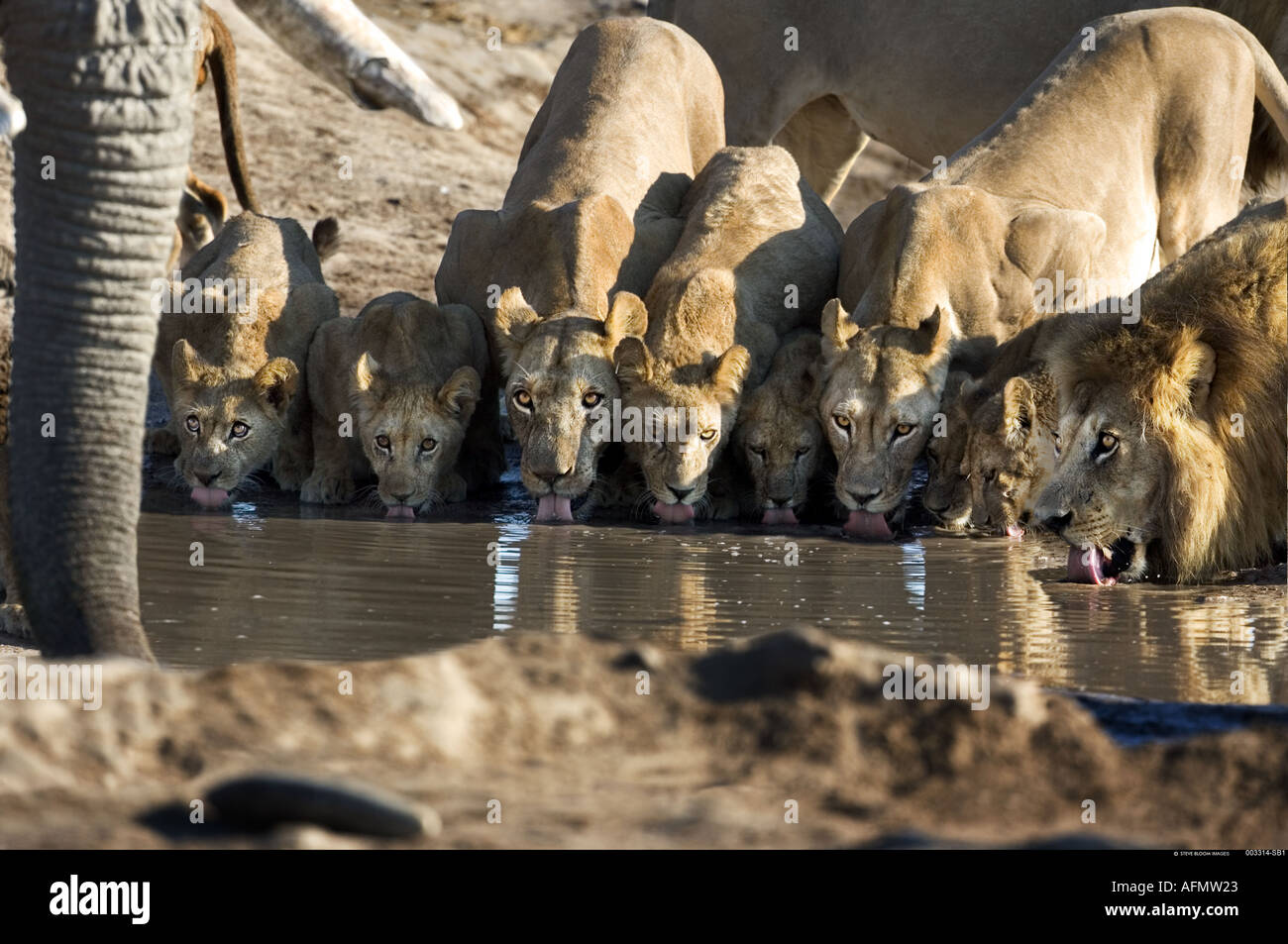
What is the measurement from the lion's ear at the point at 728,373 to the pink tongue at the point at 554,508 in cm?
81

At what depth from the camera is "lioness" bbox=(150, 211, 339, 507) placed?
356 inches

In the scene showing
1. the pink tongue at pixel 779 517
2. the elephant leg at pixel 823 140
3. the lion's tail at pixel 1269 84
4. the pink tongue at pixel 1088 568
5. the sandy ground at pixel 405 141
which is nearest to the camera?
the pink tongue at pixel 1088 568

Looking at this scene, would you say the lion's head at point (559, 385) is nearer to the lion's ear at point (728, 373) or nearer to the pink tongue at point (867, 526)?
the lion's ear at point (728, 373)

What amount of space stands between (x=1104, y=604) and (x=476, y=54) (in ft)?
43.1

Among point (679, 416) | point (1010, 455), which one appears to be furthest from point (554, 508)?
point (1010, 455)

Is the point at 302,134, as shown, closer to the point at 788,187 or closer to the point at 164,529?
the point at 788,187

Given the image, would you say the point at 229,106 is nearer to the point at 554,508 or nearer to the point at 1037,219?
the point at 554,508

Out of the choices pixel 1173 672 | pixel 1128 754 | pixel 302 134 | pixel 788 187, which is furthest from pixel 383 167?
pixel 1128 754

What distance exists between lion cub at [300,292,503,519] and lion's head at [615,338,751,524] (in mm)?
795

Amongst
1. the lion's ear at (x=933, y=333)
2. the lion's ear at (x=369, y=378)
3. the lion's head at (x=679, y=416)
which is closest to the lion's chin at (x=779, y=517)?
the lion's head at (x=679, y=416)

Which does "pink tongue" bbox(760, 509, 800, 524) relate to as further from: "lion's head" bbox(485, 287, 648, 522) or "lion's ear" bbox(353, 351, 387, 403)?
"lion's ear" bbox(353, 351, 387, 403)

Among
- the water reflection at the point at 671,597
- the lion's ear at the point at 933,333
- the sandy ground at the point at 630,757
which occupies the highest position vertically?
the lion's ear at the point at 933,333

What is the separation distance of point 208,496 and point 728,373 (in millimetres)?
2338

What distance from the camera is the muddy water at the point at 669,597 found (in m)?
5.88
